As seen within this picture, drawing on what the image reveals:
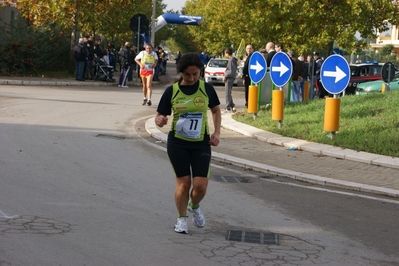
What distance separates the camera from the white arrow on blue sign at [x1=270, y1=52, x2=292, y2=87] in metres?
16.7

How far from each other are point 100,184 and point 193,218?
2.48 metres

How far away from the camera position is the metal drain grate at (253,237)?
7348mm

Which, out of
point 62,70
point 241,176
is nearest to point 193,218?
point 241,176

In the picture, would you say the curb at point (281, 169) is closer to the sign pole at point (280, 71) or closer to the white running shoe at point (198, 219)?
the sign pole at point (280, 71)

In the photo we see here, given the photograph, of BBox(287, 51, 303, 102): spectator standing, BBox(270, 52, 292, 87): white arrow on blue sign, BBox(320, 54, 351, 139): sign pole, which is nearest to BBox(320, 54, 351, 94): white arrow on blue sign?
BBox(320, 54, 351, 139): sign pole

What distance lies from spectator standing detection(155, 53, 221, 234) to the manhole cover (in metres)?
1.08

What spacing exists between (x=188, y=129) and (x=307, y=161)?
589cm

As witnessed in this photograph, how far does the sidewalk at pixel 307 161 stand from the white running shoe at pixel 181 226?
396cm

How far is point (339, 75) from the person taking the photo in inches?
574

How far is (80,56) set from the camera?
101 ft

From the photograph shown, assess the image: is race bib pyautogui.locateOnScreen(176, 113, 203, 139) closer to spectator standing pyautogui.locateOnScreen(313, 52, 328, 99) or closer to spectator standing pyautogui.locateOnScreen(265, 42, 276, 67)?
spectator standing pyautogui.locateOnScreen(265, 42, 276, 67)

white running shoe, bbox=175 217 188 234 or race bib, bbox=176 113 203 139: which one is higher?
race bib, bbox=176 113 203 139

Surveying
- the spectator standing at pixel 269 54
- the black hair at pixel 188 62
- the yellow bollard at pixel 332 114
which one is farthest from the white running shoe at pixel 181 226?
the spectator standing at pixel 269 54

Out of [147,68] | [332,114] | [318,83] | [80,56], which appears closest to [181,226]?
[332,114]
